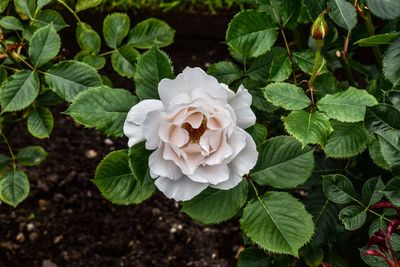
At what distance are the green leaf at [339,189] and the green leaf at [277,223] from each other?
0.10 meters

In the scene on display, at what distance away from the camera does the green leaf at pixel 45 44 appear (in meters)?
1.13

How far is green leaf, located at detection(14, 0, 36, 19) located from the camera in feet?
3.93

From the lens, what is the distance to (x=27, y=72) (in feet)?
3.77

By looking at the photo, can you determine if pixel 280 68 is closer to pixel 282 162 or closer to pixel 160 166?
pixel 282 162

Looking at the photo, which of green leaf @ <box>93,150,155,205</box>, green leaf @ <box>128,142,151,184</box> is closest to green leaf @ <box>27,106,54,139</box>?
green leaf @ <box>93,150,155,205</box>

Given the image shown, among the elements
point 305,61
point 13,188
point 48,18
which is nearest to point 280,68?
point 305,61

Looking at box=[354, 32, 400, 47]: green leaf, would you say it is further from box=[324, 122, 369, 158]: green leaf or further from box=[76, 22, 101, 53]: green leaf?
box=[76, 22, 101, 53]: green leaf

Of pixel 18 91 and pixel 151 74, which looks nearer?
pixel 151 74

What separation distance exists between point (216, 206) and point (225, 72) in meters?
0.29

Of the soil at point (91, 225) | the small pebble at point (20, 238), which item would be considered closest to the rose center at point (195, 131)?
the soil at point (91, 225)

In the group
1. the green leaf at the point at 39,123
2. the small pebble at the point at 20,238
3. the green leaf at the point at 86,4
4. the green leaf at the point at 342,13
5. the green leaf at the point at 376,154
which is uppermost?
the green leaf at the point at 342,13

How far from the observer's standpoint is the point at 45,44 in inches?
44.9

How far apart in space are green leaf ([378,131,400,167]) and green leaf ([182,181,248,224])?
0.69ft

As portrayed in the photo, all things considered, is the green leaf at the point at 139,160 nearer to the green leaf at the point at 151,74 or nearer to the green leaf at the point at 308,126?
the green leaf at the point at 151,74
